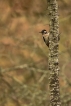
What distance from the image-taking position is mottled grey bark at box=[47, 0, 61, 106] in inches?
54.0

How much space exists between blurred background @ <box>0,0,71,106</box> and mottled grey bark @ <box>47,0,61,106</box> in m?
2.19

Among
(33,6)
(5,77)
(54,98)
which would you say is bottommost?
(54,98)

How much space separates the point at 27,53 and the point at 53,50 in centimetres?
387

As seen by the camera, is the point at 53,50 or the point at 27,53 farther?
the point at 27,53

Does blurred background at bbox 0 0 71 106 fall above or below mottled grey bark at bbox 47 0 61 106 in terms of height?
above

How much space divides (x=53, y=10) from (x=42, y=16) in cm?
433

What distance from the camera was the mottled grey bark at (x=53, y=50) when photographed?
4.50 ft

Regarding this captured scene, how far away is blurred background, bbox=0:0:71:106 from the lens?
393 centimetres

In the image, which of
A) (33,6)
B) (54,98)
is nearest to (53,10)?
(54,98)

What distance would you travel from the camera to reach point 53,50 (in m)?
1.38

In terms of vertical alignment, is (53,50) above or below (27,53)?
below

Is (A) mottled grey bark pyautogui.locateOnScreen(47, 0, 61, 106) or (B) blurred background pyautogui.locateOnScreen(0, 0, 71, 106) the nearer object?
(A) mottled grey bark pyautogui.locateOnScreen(47, 0, 61, 106)

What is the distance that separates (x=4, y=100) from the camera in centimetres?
406

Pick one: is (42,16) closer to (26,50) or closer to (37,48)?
(26,50)
